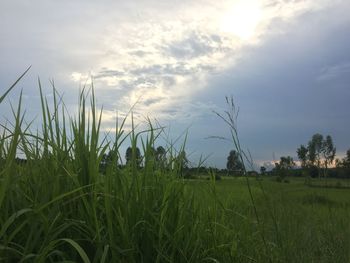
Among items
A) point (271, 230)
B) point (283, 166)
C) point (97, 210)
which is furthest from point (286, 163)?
point (97, 210)

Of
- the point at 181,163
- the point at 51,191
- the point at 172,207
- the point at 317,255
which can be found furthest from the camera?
the point at 317,255

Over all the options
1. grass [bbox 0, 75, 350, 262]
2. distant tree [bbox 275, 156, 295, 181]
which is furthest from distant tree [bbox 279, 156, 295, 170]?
grass [bbox 0, 75, 350, 262]

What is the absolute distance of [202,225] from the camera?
11.3ft

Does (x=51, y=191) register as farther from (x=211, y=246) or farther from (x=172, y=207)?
(x=211, y=246)

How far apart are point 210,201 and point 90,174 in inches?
68.1

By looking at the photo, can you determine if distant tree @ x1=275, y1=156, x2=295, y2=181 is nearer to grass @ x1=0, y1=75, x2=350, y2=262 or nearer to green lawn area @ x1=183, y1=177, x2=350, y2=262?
green lawn area @ x1=183, y1=177, x2=350, y2=262

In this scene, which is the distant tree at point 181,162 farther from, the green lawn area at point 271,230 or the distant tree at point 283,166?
the distant tree at point 283,166

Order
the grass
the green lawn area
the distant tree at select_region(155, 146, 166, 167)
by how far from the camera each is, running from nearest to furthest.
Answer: the grass < the green lawn area < the distant tree at select_region(155, 146, 166, 167)

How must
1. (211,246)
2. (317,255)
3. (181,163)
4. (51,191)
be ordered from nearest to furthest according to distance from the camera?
(51,191)
(211,246)
(181,163)
(317,255)

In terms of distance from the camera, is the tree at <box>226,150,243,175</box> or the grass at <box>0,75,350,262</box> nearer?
the grass at <box>0,75,350,262</box>

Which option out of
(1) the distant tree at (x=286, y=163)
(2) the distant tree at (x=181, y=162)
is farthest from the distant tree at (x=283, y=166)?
(2) the distant tree at (x=181, y=162)

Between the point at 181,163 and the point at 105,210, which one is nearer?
the point at 105,210

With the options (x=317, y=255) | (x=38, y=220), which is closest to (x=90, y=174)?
(x=38, y=220)

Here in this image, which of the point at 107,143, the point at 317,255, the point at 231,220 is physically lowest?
the point at 317,255
